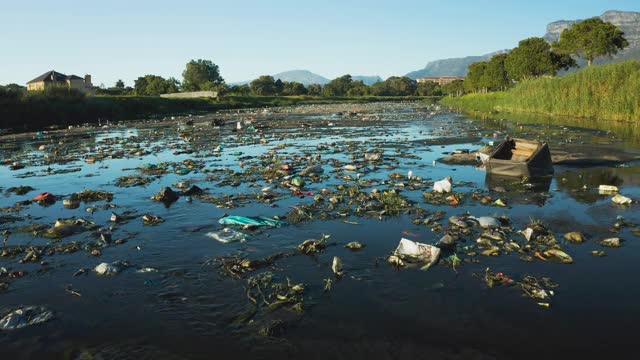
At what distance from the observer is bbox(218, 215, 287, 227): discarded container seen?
855 cm

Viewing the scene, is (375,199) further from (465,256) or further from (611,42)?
(611,42)

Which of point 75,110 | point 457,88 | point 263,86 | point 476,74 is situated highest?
point 263,86

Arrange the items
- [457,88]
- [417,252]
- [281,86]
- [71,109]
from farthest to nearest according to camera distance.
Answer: [281,86]
[457,88]
[71,109]
[417,252]

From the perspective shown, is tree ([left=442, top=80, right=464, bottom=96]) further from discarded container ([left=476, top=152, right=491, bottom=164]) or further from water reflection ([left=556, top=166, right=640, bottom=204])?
water reflection ([left=556, top=166, right=640, bottom=204])

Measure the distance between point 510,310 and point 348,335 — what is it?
80.2 inches

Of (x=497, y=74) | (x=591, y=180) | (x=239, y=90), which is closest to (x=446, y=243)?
(x=591, y=180)

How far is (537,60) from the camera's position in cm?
5994

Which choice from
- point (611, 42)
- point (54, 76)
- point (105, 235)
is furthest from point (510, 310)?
point (54, 76)

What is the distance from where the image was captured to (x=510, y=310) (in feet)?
17.1

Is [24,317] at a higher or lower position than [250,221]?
lower

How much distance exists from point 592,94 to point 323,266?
32.0m

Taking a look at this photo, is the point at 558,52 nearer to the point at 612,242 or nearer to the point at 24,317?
the point at 612,242

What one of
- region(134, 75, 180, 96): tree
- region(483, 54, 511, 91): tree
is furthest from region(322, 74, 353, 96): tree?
region(483, 54, 511, 91): tree

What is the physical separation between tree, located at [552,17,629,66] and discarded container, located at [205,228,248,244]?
174 ft
